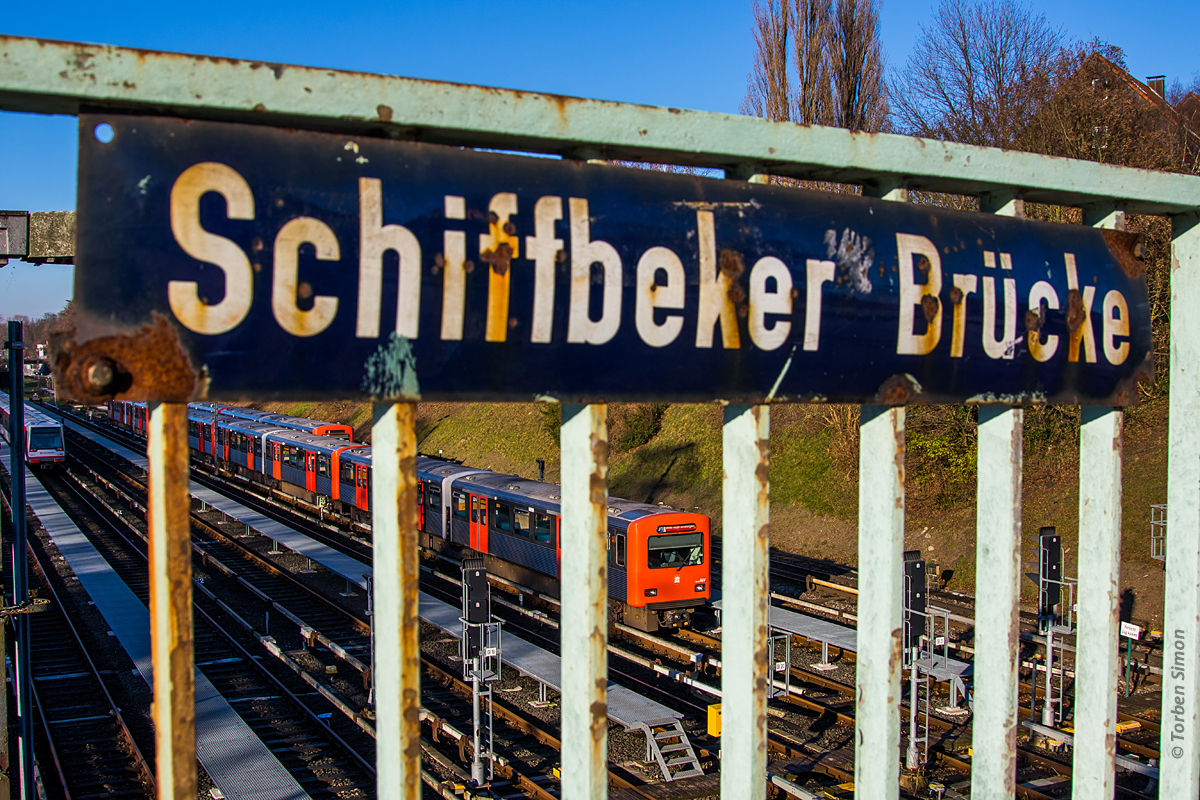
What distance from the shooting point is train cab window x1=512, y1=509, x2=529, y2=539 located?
1734 cm

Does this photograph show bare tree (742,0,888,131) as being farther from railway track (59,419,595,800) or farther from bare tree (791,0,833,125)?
railway track (59,419,595,800)

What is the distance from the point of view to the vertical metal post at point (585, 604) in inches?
104

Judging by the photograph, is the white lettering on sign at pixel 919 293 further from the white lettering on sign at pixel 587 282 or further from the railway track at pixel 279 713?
the railway track at pixel 279 713

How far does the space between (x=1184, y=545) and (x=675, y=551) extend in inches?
462

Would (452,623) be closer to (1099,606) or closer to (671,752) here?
(671,752)

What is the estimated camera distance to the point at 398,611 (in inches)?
97.0

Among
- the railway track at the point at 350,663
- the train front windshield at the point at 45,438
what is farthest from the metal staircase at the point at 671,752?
the train front windshield at the point at 45,438

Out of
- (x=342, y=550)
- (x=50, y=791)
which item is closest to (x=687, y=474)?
(x=342, y=550)

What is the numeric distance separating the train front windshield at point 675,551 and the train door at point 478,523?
4.77 m

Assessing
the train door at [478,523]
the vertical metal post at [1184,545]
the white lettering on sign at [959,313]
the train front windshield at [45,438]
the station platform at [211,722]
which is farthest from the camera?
the train front windshield at [45,438]

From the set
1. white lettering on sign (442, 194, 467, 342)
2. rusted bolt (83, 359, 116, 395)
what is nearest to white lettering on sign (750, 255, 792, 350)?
white lettering on sign (442, 194, 467, 342)

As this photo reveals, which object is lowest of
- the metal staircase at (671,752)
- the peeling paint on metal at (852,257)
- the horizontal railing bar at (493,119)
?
the metal staircase at (671,752)

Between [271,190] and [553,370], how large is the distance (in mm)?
876

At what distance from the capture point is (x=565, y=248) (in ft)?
8.64
